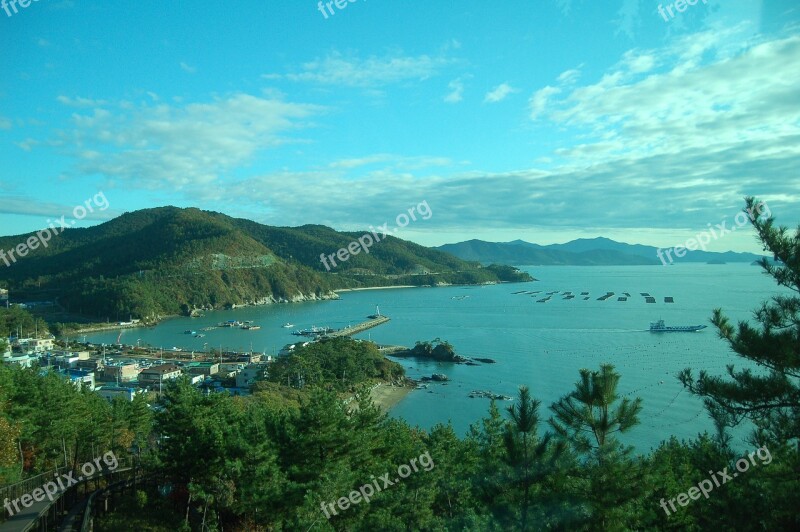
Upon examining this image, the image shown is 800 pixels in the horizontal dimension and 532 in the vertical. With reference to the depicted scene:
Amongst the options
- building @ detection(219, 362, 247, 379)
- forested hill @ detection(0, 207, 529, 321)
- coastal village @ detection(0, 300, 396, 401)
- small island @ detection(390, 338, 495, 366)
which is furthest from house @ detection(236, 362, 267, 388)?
forested hill @ detection(0, 207, 529, 321)

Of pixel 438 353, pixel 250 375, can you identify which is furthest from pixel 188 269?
pixel 250 375

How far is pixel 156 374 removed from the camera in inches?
685

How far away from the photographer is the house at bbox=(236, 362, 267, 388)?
53.1ft

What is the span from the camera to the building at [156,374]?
16.8 metres

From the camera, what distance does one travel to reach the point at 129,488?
5.20m

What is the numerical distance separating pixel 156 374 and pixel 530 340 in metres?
15.6

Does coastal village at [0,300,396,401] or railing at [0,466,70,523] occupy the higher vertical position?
railing at [0,466,70,523]

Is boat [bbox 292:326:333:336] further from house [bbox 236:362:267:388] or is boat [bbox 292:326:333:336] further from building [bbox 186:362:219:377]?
house [bbox 236:362:267:388]

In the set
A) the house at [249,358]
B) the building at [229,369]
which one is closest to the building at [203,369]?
the building at [229,369]

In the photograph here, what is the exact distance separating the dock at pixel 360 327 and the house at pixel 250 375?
36.7ft

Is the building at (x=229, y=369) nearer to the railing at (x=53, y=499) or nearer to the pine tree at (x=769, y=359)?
the railing at (x=53, y=499)

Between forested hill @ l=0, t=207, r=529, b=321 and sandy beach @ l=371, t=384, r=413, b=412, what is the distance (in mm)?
25665

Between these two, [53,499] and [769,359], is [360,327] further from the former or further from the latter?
[769,359]

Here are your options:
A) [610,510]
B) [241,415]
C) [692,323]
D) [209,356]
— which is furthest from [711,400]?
[692,323]
